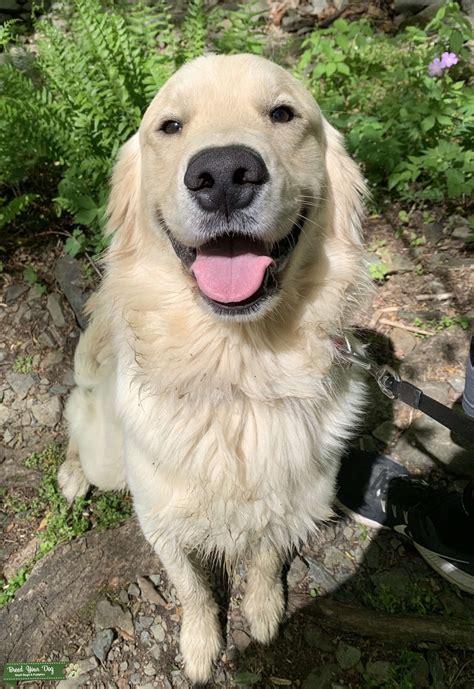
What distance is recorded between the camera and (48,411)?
11.0 ft

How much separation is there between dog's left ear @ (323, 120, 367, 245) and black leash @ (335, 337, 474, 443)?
50 cm

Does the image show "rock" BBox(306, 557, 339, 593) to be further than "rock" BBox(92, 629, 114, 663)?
Yes

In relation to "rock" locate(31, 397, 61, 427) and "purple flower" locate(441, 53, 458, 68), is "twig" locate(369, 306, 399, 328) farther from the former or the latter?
"rock" locate(31, 397, 61, 427)

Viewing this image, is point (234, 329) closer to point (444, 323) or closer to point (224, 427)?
point (224, 427)

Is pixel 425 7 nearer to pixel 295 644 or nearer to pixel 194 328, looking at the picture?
pixel 194 328

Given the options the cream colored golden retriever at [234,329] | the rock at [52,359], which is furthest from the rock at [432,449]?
the rock at [52,359]

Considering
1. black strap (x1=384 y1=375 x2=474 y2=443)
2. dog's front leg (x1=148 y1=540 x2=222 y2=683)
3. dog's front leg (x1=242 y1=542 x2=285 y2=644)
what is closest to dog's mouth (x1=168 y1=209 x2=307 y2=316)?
black strap (x1=384 y1=375 x2=474 y2=443)

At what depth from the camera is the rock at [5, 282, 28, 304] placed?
381 centimetres

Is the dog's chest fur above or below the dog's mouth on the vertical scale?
below

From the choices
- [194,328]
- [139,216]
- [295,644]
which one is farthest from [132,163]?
[295,644]

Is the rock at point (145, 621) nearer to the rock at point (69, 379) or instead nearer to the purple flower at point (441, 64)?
the rock at point (69, 379)

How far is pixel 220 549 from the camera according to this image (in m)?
2.18

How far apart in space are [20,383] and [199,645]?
2.03 m

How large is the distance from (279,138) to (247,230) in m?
0.54
